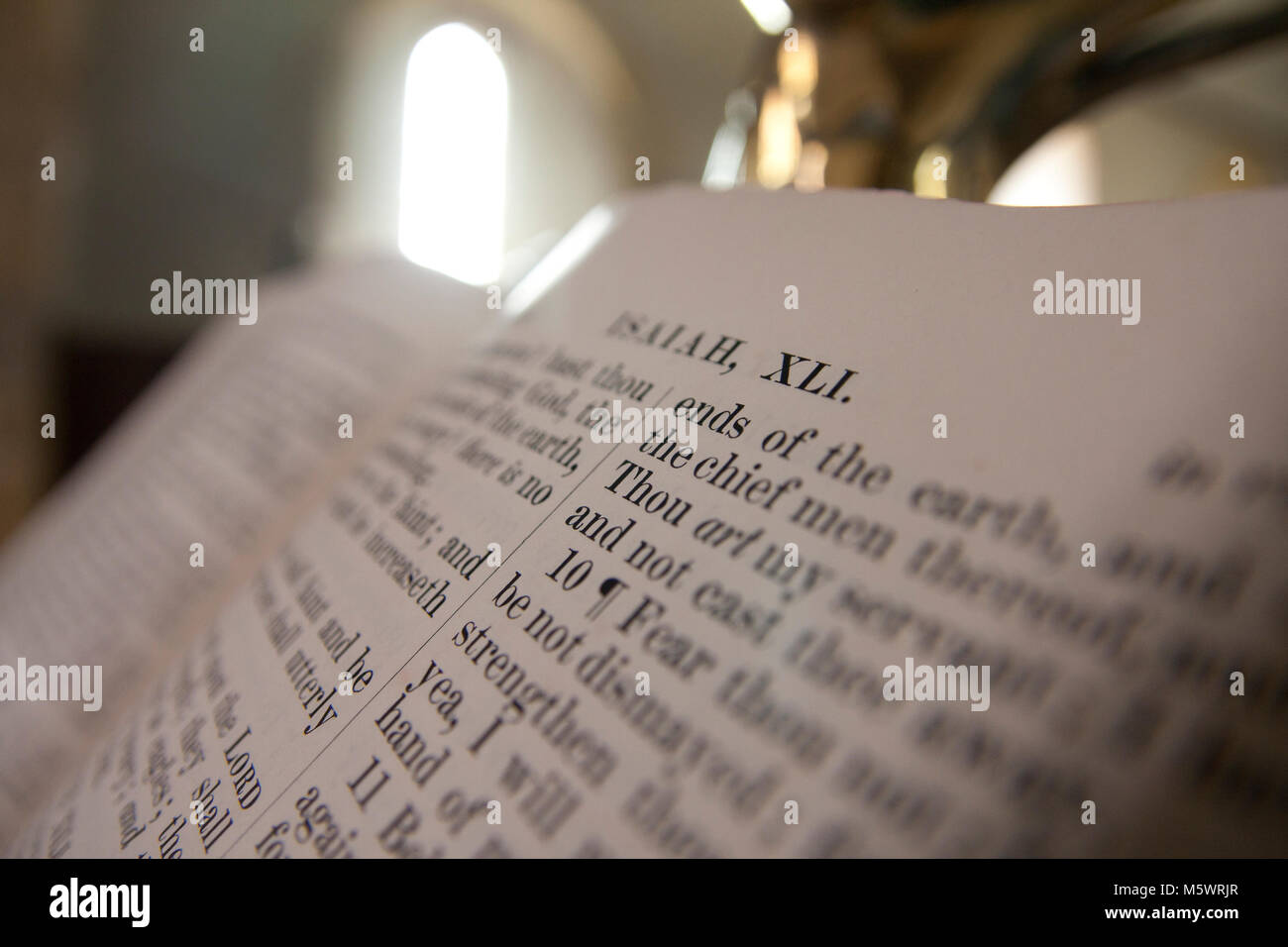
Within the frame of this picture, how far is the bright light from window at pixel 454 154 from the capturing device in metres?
1.75

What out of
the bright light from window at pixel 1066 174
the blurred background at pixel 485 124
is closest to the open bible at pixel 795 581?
the blurred background at pixel 485 124

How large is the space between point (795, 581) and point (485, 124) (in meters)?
1.96

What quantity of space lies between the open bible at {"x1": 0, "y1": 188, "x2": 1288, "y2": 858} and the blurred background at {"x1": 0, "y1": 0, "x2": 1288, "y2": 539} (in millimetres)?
135

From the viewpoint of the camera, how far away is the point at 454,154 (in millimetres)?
1833

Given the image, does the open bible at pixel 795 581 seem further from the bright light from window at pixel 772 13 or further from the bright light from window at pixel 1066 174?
the bright light from window at pixel 1066 174

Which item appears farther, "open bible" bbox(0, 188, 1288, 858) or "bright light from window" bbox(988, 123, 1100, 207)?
"bright light from window" bbox(988, 123, 1100, 207)

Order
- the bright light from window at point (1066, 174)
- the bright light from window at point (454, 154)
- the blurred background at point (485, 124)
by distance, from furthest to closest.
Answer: the bright light from window at point (454, 154) < the bright light from window at point (1066, 174) < the blurred background at point (485, 124)

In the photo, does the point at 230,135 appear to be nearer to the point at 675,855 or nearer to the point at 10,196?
the point at 10,196

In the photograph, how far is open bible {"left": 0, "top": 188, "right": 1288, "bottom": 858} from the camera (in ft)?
0.35

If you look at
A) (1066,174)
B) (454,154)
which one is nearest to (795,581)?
(1066,174)

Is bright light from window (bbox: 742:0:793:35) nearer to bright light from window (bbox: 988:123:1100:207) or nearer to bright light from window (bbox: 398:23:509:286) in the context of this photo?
bright light from window (bbox: 988:123:1100:207)

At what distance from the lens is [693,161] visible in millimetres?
1842

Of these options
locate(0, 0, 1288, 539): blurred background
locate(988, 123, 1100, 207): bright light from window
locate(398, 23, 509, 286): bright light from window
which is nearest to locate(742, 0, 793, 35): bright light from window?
locate(0, 0, 1288, 539): blurred background

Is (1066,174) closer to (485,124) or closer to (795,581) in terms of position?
(795,581)
